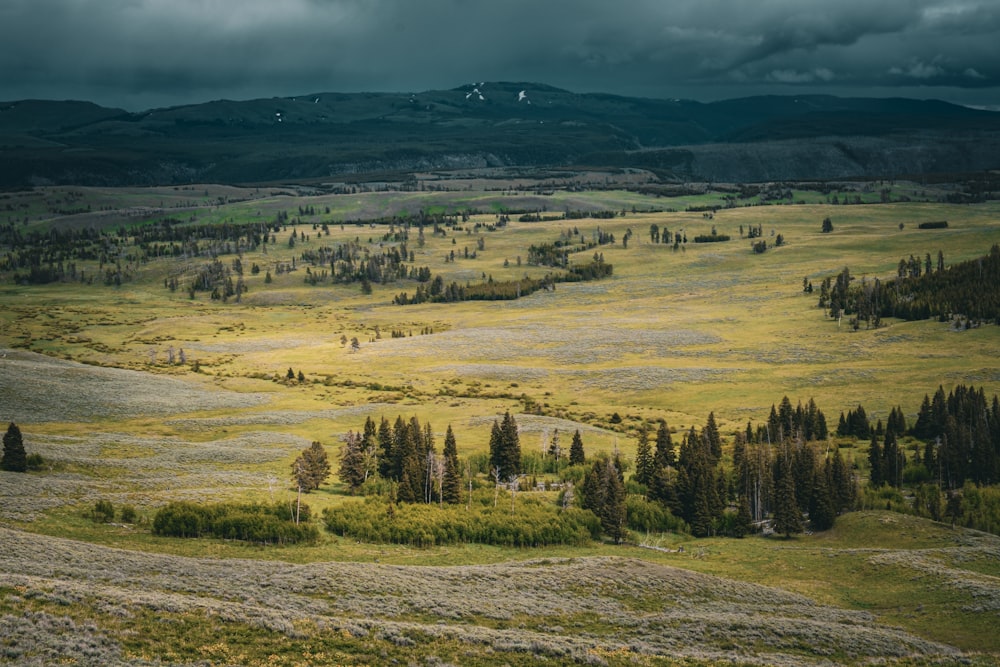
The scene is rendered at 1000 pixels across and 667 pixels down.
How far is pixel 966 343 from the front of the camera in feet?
486

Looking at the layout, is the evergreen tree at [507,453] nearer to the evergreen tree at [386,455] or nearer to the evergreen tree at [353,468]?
the evergreen tree at [386,455]

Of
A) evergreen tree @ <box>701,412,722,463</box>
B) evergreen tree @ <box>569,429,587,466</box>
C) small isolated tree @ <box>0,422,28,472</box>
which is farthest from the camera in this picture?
evergreen tree @ <box>701,412,722,463</box>

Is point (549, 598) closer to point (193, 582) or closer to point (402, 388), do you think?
point (193, 582)

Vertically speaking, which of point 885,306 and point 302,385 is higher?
point 885,306

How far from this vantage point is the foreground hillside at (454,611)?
38750 mm

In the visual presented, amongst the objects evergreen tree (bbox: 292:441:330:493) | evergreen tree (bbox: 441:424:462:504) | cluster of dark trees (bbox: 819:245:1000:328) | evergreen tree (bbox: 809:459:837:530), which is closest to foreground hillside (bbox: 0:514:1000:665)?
evergreen tree (bbox: 809:459:837:530)

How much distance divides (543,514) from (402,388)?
6527cm

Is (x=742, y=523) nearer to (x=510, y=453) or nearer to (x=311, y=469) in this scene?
(x=510, y=453)

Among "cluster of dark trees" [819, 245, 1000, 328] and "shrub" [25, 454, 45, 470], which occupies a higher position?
"cluster of dark trees" [819, 245, 1000, 328]

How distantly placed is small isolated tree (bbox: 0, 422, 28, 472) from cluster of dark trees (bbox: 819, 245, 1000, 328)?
149 m

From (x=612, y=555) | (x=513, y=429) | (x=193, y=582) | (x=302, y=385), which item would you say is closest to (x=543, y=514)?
(x=612, y=555)

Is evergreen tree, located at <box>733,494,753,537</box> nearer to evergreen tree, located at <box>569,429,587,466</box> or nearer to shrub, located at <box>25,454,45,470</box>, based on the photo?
evergreen tree, located at <box>569,429,587,466</box>

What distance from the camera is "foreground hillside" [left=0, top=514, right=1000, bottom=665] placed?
3875 cm

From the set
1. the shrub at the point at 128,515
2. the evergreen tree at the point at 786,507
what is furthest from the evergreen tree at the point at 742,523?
the shrub at the point at 128,515
